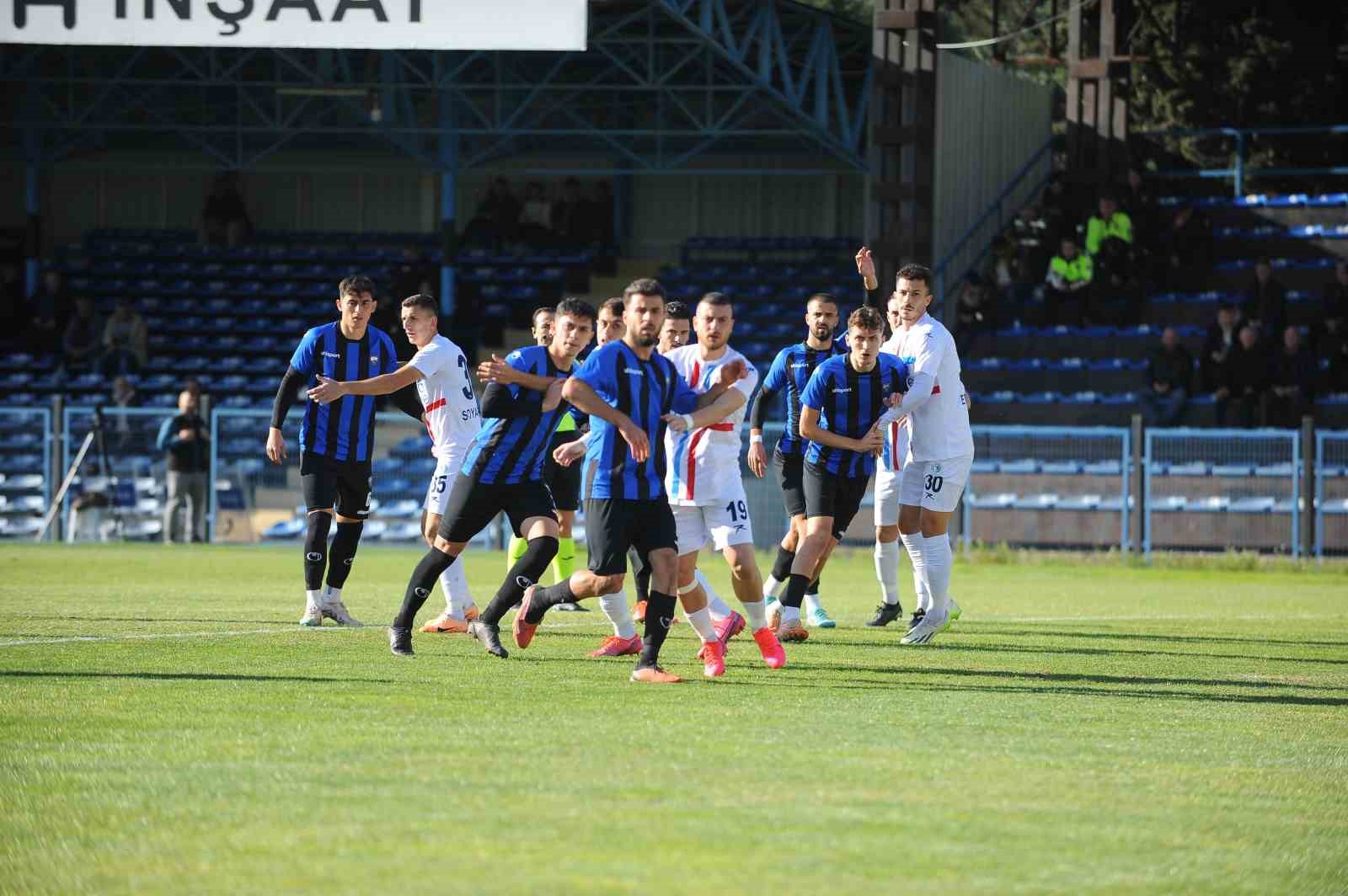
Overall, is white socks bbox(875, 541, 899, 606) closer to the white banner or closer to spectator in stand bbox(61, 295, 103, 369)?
the white banner

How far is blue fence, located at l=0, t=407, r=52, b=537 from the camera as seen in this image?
23.7m

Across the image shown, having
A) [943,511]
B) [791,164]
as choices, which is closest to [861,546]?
[943,511]

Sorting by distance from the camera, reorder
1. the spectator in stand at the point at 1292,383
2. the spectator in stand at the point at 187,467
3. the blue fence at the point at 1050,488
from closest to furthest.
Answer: the blue fence at the point at 1050,488, the spectator in stand at the point at 187,467, the spectator in stand at the point at 1292,383

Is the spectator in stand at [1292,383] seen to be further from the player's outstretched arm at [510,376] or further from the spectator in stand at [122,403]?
the player's outstretched arm at [510,376]

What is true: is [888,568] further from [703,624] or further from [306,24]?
[306,24]

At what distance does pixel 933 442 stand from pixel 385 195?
30132mm

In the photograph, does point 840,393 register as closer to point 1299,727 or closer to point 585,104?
point 1299,727

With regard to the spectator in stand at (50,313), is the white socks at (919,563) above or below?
below

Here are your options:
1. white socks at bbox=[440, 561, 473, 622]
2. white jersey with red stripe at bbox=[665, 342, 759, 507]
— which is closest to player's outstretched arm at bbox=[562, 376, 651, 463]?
white jersey with red stripe at bbox=[665, 342, 759, 507]

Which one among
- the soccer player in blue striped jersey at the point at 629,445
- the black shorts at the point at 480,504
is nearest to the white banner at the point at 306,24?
the black shorts at the point at 480,504

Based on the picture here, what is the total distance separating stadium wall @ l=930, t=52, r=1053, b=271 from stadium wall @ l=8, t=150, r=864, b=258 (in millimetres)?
4300

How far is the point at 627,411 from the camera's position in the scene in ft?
28.8

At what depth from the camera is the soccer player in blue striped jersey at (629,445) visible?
28.7ft

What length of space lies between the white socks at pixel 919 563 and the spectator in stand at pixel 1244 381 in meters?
12.5
